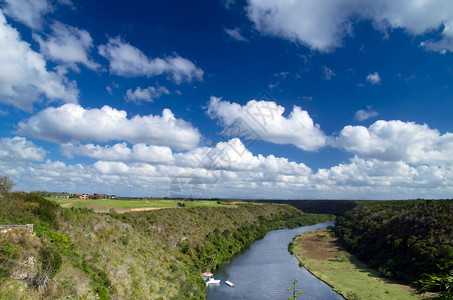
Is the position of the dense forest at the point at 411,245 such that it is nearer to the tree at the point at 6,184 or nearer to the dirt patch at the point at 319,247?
the dirt patch at the point at 319,247

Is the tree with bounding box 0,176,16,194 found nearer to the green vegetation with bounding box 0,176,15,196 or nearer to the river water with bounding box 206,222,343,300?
the green vegetation with bounding box 0,176,15,196

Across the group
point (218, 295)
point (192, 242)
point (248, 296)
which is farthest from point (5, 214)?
point (192, 242)

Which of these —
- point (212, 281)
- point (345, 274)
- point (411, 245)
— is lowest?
point (345, 274)

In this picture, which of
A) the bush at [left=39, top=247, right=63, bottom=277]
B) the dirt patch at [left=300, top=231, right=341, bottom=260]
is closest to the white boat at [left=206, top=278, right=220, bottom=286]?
the bush at [left=39, top=247, right=63, bottom=277]

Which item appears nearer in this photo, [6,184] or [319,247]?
[6,184]

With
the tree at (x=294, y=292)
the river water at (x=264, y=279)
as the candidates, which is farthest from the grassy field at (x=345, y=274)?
the tree at (x=294, y=292)

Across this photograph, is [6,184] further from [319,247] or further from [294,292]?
[319,247]

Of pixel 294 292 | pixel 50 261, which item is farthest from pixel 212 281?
pixel 50 261
